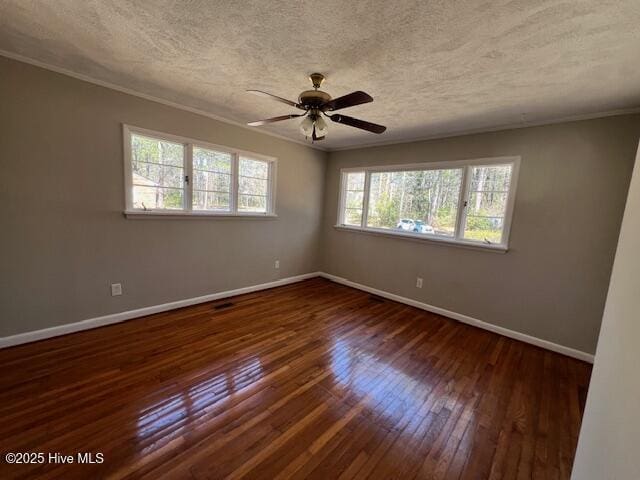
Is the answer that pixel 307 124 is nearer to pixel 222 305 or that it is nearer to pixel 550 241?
pixel 222 305

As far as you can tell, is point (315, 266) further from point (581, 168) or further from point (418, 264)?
point (581, 168)

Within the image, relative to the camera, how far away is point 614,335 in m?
0.91

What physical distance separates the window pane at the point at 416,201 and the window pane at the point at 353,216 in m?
0.20

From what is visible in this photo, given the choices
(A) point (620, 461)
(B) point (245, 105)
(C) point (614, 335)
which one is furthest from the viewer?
(B) point (245, 105)

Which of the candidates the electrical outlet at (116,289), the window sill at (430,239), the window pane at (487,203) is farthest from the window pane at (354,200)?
the electrical outlet at (116,289)

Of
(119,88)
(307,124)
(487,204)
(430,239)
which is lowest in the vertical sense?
(430,239)

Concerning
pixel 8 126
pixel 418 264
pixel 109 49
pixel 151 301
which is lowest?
pixel 151 301

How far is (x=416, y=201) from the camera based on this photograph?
3.83m

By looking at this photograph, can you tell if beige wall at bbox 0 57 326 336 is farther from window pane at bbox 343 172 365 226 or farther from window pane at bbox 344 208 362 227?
window pane at bbox 344 208 362 227

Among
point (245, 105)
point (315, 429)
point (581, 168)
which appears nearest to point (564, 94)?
point (581, 168)

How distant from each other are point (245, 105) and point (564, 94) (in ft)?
9.56

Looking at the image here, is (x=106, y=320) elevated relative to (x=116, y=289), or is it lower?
lower

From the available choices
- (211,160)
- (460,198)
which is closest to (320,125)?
(211,160)

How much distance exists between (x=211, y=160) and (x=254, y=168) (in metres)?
0.63
